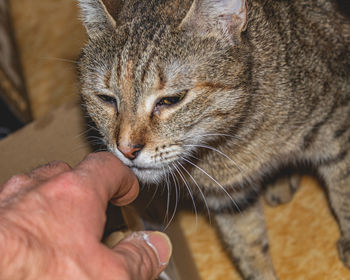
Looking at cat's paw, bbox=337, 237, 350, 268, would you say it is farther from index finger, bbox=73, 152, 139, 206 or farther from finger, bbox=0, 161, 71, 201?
finger, bbox=0, 161, 71, 201

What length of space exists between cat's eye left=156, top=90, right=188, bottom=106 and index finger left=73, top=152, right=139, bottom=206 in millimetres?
199

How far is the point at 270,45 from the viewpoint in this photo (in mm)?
1239

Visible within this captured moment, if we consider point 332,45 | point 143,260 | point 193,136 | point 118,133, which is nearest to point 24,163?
point 118,133

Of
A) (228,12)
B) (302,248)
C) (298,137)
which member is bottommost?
(302,248)

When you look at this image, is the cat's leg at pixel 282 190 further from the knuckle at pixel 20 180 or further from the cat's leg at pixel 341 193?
the knuckle at pixel 20 180

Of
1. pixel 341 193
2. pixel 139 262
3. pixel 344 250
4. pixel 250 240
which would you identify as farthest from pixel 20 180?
pixel 344 250

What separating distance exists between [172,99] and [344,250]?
0.87 m

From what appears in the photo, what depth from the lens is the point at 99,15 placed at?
3.90ft

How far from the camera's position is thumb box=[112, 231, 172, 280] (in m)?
0.81

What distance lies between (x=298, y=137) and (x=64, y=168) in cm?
71

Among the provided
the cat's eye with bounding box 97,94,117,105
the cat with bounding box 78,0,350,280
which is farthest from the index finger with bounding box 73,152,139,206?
the cat's eye with bounding box 97,94,117,105

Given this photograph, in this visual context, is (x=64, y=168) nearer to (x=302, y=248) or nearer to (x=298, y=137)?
(x=298, y=137)

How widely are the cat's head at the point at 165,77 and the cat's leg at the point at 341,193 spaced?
1.48ft

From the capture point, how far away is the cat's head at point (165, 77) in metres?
1.06
